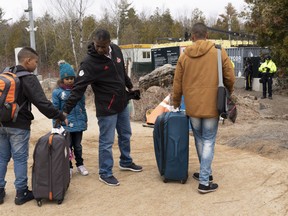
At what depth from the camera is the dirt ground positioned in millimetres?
3963

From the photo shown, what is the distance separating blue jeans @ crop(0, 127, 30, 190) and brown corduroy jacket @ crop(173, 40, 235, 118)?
1.90m

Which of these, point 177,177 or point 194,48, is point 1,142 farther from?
point 194,48

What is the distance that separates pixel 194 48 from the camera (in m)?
4.16

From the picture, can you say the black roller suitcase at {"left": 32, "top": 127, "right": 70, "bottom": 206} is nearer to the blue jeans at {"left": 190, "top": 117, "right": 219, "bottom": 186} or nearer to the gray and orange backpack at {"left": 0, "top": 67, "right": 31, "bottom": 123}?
the gray and orange backpack at {"left": 0, "top": 67, "right": 31, "bottom": 123}

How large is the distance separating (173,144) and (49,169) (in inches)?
58.3

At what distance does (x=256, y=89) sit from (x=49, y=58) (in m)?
26.9

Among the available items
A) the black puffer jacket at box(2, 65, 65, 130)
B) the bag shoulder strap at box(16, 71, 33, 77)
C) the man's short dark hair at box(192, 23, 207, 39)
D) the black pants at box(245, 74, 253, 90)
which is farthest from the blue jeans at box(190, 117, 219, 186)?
the black pants at box(245, 74, 253, 90)

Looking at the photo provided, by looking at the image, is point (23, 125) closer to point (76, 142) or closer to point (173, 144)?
point (76, 142)

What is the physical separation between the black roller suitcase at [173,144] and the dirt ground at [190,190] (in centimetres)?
16

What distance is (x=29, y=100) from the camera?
4141mm

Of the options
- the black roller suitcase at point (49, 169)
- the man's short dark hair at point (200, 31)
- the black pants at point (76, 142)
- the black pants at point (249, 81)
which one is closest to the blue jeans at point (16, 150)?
the black roller suitcase at point (49, 169)

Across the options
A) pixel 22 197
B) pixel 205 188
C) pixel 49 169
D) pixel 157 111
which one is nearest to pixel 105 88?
pixel 49 169

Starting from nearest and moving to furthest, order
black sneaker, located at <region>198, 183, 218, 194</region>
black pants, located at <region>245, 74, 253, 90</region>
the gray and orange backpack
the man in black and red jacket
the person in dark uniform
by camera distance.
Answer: the gray and orange backpack → black sneaker, located at <region>198, 183, 218, 194</region> → the man in black and red jacket → the person in dark uniform → black pants, located at <region>245, 74, 253, 90</region>

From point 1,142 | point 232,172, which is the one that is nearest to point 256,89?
point 232,172
